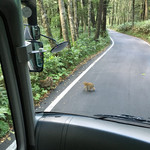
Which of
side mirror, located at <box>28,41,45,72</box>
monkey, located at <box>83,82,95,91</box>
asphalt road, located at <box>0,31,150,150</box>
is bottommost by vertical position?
asphalt road, located at <box>0,31,150,150</box>

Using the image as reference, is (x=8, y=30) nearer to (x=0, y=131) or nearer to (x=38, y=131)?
(x=38, y=131)

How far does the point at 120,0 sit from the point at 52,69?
54.8m

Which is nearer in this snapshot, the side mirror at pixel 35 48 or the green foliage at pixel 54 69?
the side mirror at pixel 35 48

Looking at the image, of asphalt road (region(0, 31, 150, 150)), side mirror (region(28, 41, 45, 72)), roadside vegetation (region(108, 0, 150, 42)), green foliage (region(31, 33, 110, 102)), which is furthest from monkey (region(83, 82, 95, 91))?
roadside vegetation (region(108, 0, 150, 42))

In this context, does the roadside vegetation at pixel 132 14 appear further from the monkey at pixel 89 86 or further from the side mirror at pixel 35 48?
the side mirror at pixel 35 48

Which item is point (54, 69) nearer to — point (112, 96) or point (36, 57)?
point (112, 96)

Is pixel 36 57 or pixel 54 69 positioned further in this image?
pixel 54 69

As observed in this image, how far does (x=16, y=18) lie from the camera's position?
4.75 ft

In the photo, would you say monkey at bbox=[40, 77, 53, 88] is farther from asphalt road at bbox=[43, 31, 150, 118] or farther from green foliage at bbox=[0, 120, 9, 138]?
green foliage at bbox=[0, 120, 9, 138]

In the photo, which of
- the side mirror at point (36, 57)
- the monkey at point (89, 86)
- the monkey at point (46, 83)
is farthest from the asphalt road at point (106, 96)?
the side mirror at point (36, 57)

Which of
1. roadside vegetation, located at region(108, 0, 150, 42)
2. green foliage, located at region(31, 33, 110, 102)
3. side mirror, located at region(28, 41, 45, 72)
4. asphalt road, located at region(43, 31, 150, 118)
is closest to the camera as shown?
side mirror, located at region(28, 41, 45, 72)

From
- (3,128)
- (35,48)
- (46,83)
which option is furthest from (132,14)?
(35,48)

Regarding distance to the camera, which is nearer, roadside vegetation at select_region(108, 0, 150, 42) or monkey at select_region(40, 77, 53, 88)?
monkey at select_region(40, 77, 53, 88)

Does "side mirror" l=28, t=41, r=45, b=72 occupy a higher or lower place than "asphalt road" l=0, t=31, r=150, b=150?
higher
